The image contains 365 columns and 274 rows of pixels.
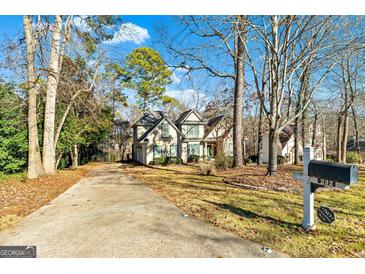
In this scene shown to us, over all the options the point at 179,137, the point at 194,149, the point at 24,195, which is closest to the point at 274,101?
the point at 24,195

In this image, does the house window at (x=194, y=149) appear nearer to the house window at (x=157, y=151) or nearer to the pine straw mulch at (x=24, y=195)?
the house window at (x=157, y=151)

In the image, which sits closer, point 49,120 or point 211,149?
point 49,120

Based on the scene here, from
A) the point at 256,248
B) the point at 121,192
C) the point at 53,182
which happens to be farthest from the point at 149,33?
the point at 256,248

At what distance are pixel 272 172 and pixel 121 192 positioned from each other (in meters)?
5.97

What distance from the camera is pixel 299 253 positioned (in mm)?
2725

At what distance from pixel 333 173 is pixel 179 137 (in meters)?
17.0

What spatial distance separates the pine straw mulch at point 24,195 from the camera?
4514 mm

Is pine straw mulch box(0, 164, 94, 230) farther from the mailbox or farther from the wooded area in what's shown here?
the mailbox

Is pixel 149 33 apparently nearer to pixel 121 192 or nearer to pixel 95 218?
pixel 121 192

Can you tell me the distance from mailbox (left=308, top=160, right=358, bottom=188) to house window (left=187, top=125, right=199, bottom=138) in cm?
1774

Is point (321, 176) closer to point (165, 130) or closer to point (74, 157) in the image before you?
point (165, 130)

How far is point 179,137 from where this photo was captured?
19641 millimetres

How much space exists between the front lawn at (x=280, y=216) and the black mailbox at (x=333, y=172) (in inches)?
38.5

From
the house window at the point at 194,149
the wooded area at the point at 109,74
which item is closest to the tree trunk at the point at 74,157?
the wooded area at the point at 109,74
